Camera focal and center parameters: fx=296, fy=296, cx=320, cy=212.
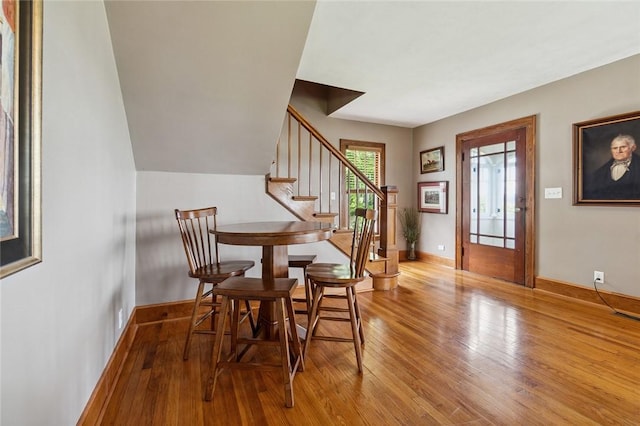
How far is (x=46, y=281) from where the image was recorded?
3.11 ft

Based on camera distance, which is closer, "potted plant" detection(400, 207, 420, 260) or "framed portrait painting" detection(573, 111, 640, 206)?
"framed portrait painting" detection(573, 111, 640, 206)

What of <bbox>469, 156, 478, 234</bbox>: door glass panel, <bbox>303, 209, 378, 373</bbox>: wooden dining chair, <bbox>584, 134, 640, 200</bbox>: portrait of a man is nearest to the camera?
<bbox>303, 209, 378, 373</bbox>: wooden dining chair

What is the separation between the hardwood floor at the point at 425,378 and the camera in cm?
146

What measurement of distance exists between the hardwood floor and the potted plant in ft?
9.00

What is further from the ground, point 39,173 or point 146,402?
point 39,173

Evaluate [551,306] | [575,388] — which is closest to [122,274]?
[575,388]

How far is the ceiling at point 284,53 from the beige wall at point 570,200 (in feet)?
0.72

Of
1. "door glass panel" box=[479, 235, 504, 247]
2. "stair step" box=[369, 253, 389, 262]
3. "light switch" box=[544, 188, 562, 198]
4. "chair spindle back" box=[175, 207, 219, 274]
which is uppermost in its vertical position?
"light switch" box=[544, 188, 562, 198]

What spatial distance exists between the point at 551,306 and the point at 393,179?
3.12m

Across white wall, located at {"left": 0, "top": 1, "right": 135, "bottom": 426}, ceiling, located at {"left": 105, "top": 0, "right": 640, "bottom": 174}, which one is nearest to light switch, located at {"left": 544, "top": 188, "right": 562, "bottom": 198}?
ceiling, located at {"left": 105, "top": 0, "right": 640, "bottom": 174}

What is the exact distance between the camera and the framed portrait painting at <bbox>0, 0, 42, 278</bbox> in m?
0.70

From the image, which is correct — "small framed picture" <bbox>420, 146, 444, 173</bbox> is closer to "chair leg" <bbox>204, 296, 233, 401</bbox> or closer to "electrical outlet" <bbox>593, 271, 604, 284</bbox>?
"electrical outlet" <bbox>593, 271, 604, 284</bbox>

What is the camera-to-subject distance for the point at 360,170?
17.3ft

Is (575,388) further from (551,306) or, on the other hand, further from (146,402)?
(146,402)
